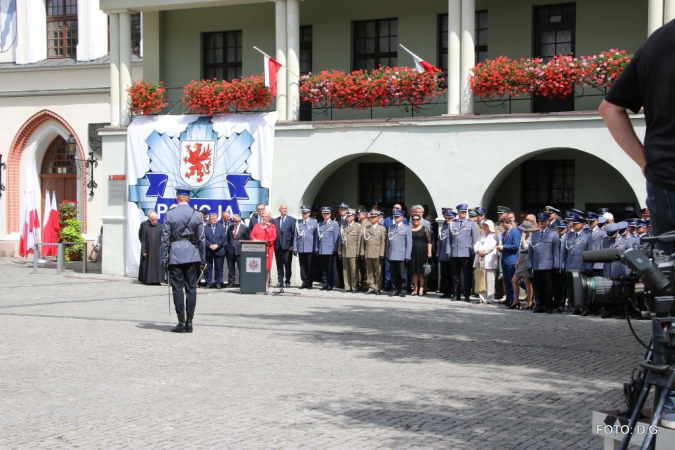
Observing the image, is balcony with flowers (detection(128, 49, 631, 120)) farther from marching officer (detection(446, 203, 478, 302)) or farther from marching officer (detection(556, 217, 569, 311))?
marching officer (detection(556, 217, 569, 311))

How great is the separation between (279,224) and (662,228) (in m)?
17.4

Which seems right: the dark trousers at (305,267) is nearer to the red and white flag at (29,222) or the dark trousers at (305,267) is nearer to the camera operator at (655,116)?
the red and white flag at (29,222)

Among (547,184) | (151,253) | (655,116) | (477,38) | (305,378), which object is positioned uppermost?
(477,38)

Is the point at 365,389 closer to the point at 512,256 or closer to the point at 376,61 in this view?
the point at 512,256

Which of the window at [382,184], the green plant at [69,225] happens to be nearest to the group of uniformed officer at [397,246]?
the window at [382,184]

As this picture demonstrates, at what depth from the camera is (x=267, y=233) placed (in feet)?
68.7

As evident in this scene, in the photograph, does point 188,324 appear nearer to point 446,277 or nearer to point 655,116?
point 446,277

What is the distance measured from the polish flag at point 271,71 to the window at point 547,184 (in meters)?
6.37

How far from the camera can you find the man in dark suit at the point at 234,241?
21.7 m

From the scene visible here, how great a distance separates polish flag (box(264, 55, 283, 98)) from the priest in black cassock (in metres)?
4.15

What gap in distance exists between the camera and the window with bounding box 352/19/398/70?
24016mm

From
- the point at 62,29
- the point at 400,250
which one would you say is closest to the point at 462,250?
the point at 400,250

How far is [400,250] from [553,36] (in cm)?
676

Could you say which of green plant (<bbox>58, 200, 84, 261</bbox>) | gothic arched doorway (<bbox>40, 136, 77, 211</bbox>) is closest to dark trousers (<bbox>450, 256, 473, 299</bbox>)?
green plant (<bbox>58, 200, 84, 261</bbox>)
